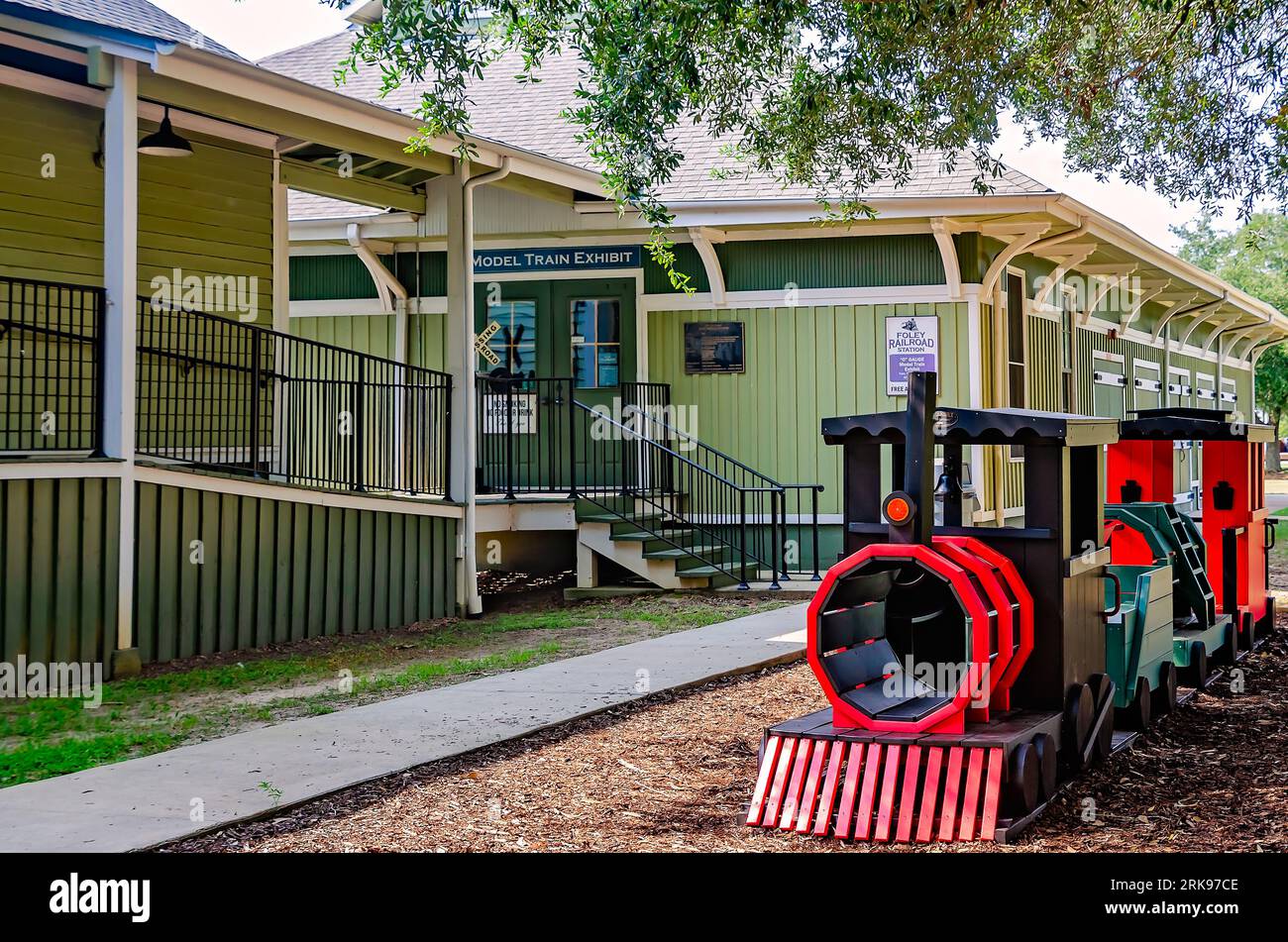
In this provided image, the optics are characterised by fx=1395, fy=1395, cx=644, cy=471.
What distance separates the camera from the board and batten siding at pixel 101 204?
10.9m

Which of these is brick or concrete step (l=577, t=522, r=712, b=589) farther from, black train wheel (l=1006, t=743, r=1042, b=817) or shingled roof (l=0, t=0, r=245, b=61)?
black train wheel (l=1006, t=743, r=1042, b=817)

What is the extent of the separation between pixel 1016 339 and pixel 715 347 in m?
3.95

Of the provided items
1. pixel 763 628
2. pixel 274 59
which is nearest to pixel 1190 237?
pixel 274 59

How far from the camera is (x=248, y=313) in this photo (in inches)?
511

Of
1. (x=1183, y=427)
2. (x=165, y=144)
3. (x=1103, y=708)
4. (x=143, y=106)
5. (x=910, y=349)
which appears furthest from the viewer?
(x=910, y=349)

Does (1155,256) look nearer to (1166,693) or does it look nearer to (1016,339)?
(1016,339)

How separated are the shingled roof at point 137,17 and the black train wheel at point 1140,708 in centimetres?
745

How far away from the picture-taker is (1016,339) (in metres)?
17.2

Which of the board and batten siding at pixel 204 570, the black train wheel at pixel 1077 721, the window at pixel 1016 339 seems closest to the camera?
the black train wheel at pixel 1077 721

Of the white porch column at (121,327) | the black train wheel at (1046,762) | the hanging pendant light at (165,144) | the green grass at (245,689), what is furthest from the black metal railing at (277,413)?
the black train wheel at (1046,762)

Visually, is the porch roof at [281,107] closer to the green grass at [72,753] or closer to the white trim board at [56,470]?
the white trim board at [56,470]

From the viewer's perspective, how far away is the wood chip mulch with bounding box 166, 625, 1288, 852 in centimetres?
529

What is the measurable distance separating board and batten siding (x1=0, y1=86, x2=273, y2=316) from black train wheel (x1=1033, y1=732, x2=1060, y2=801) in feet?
28.7

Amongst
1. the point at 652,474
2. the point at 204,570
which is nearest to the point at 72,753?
the point at 204,570
